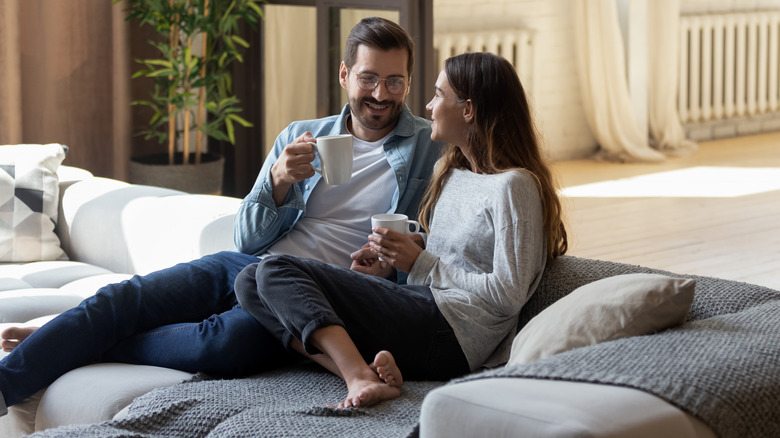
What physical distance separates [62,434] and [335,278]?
22.9 inches

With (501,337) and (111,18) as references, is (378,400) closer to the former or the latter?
(501,337)

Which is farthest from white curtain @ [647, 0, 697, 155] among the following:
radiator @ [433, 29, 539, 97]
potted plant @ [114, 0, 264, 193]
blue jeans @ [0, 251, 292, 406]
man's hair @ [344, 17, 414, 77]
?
blue jeans @ [0, 251, 292, 406]

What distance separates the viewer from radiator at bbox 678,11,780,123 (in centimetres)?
713

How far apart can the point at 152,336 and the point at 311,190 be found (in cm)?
52

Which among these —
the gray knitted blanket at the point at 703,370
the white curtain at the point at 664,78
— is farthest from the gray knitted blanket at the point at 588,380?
the white curtain at the point at 664,78

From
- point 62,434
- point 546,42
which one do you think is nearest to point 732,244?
point 546,42

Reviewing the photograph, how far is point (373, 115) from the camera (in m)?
2.33

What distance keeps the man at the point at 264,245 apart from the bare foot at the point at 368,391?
28 centimetres

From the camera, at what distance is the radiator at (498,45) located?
19.6 ft

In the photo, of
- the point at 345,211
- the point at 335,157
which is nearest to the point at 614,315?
the point at 335,157

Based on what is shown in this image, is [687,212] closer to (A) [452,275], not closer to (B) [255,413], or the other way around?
(A) [452,275]

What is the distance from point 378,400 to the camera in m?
1.74

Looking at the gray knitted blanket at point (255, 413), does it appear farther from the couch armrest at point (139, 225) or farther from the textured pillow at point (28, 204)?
the textured pillow at point (28, 204)

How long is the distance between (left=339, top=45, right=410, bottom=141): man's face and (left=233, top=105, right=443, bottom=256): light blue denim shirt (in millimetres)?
42
